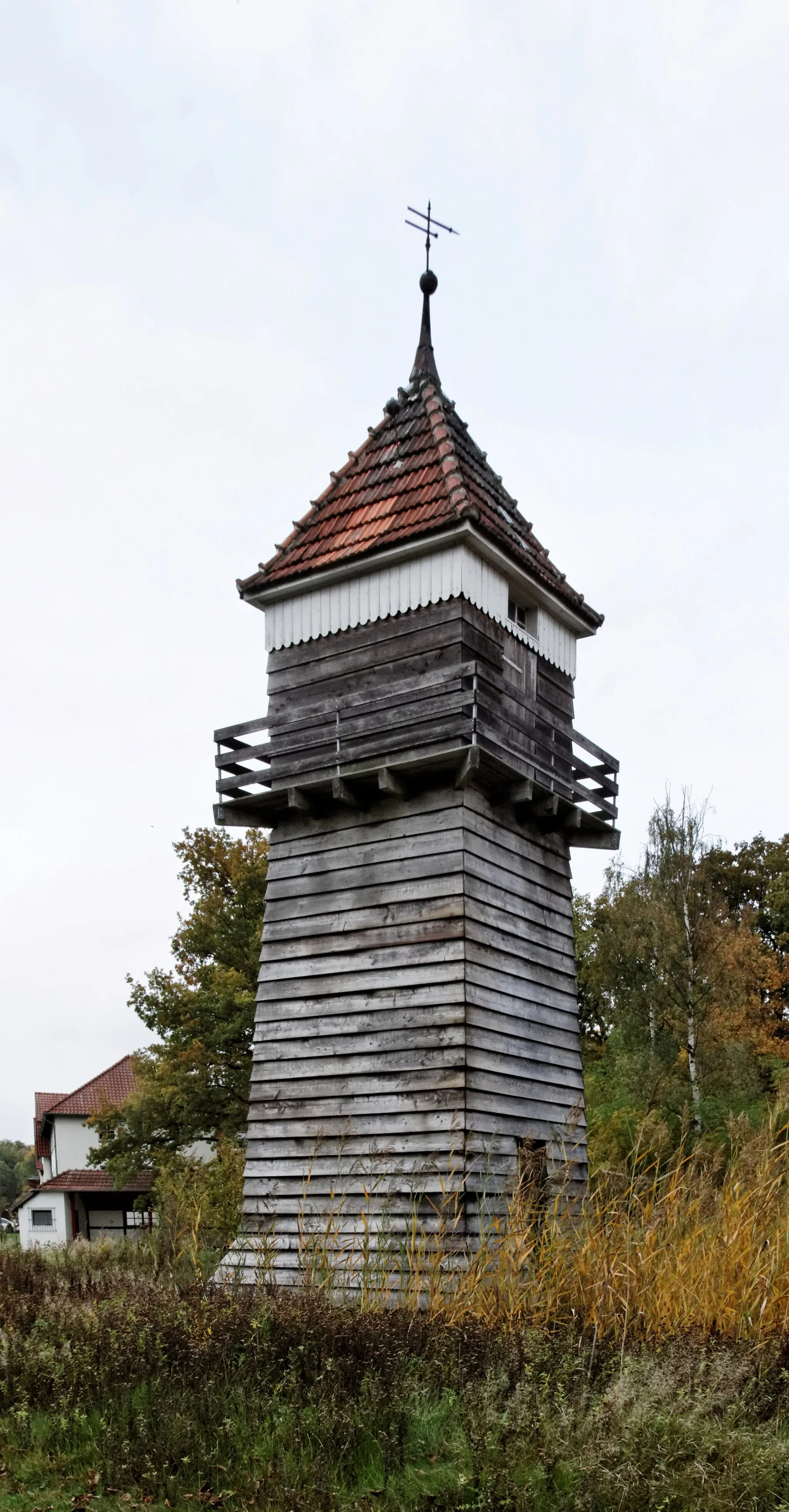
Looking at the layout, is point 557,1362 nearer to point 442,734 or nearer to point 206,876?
point 442,734

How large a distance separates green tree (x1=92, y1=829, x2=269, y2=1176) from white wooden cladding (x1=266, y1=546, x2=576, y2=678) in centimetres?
1229

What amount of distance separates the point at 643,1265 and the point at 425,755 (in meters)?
5.29

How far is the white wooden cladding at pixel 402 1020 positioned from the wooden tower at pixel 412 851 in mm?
24

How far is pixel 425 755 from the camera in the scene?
11.5 metres

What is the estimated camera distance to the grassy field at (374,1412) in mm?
5168

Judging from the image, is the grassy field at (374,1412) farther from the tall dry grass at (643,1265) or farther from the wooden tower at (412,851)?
the wooden tower at (412,851)

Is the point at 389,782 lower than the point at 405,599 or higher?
lower

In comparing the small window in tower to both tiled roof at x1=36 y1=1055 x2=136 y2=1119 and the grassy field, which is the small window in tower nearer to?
the grassy field

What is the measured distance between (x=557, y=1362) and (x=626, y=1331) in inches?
23.9

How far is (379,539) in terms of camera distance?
1302 cm

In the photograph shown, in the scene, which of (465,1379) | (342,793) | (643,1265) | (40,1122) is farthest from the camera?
(40,1122)

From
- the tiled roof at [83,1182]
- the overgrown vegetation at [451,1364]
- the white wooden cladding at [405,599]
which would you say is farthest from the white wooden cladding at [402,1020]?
the tiled roof at [83,1182]

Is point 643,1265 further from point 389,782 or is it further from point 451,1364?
point 389,782

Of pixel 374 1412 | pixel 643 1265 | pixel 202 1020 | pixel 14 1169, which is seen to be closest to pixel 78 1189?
pixel 202 1020
